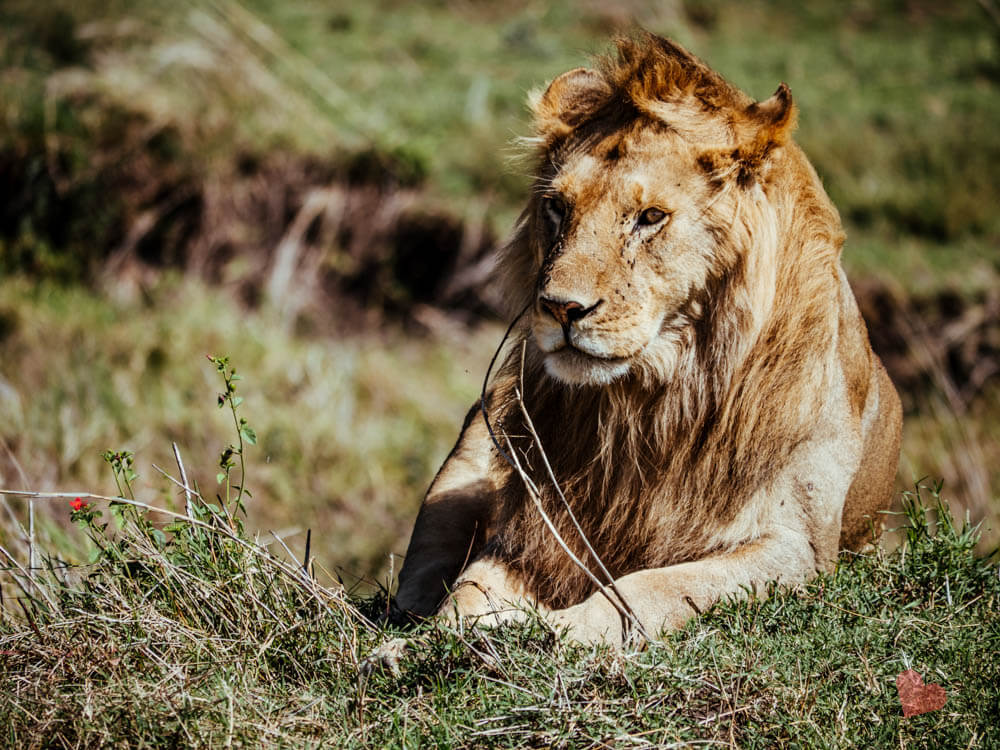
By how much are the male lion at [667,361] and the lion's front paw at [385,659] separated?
0.34 meters

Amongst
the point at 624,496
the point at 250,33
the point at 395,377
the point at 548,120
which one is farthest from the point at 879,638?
the point at 250,33

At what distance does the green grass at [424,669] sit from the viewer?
8.95 feet

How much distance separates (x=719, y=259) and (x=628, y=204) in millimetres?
329

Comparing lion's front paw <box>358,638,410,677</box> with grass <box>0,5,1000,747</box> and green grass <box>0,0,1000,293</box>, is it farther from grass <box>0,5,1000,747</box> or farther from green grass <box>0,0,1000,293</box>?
green grass <box>0,0,1000,293</box>

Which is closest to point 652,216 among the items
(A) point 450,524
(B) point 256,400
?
(A) point 450,524

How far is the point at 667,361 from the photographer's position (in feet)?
11.4

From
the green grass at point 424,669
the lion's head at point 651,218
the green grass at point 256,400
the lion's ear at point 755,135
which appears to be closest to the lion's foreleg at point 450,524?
the green grass at point 424,669

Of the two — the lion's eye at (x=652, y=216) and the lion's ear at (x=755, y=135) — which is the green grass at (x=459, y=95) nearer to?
the lion's ear at (x=755, y=135)

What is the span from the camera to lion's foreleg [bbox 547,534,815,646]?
3.16m

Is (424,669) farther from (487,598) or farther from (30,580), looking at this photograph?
(30,580)

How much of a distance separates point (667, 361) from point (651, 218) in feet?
1.45

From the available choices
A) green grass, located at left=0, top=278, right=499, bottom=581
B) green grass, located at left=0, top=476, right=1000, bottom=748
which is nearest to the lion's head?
green grass, located at left=0, top=476, right=1000, bottom=748

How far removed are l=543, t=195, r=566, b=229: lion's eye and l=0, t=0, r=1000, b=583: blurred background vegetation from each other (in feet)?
19.2

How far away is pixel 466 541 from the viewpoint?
4.12 meters
